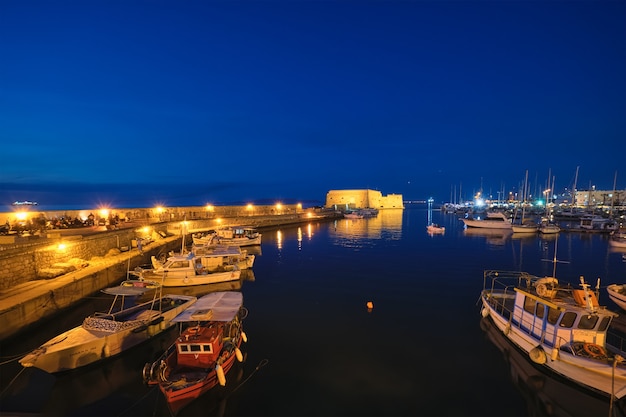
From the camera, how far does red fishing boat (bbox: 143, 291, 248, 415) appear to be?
25.8ft

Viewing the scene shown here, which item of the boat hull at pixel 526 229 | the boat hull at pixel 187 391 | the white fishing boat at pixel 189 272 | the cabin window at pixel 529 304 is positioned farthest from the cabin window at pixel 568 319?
the boat hull at pixel 526 229

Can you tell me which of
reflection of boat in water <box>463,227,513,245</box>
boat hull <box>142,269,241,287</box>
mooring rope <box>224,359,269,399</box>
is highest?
boat hull <box>142,269,241,287</box>

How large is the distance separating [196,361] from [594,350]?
466 inches

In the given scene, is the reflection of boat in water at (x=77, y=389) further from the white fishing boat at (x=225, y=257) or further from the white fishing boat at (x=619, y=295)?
the white fishing boat at (x=619, y=295)

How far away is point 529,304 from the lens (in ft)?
36.3

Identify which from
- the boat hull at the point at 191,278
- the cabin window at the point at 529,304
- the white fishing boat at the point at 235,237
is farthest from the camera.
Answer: the white fishing boat at the point at 235,237

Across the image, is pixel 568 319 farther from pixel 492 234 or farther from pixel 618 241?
pixel 492 234

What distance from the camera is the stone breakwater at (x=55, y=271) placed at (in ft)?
39.8

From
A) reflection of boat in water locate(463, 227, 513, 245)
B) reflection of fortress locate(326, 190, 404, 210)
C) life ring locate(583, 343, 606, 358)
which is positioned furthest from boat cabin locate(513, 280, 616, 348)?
reflection of fortress locate(326, 190, 404, 210)

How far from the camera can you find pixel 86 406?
8430 mm

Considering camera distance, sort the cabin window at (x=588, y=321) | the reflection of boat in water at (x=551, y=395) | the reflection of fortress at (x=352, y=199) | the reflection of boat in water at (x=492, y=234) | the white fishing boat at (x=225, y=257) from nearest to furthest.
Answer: the reflection of boat in water at (x=551, y=395)
the cabin window at (x=588, y=321)
the white fishing boat at (x=225, y=257)
the reflection of boat in water at (x=492, y=234)
the reflection of fortress at (x=352, y=199)

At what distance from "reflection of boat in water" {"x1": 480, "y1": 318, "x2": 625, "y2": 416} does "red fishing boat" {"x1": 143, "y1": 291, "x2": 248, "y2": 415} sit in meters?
8.86

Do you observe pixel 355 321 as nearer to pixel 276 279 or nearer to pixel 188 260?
pixel 276 279

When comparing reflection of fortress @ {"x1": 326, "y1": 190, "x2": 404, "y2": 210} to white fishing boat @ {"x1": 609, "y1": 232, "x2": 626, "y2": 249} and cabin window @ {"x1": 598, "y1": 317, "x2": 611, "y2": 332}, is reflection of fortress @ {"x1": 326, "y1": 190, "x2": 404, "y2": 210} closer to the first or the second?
white fishing boat @ {"x1": 609, "y1": 232, "x2": 626, "y2": 249}
